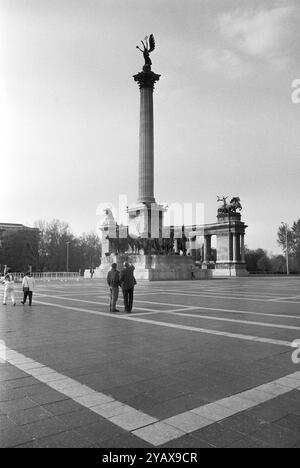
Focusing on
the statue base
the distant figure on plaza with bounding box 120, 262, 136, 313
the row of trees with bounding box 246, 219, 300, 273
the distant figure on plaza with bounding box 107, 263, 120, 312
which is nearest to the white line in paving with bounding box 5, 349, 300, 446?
the distant figure on plaza with bounding box 120, 262, 136, 313

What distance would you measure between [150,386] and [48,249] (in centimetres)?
9820

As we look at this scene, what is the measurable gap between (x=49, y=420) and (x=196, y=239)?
9379cm

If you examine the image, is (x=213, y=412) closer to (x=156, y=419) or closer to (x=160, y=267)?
(x=156, y=419)

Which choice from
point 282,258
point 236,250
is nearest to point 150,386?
point 236,250

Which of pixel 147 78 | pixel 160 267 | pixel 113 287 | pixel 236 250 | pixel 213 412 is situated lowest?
pixel 213 412

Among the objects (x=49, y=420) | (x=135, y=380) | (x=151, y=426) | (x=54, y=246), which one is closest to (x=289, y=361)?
(x=135, y=380)

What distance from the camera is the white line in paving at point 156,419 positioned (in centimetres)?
437

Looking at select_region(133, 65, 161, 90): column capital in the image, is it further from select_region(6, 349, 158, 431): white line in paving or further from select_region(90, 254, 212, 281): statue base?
select_region(6, 349, 158, 431): white line in paving

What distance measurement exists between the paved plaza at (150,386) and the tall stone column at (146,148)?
38.7 metres

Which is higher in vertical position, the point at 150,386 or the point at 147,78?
the point at 147,78

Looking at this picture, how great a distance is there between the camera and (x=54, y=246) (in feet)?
334

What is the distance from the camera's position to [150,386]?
19.4 feet

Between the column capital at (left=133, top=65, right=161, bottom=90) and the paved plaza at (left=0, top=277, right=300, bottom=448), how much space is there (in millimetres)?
44712

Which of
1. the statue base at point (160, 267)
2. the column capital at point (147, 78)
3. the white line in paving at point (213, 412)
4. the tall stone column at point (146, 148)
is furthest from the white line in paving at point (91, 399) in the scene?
the column capital at point (147, 78)
